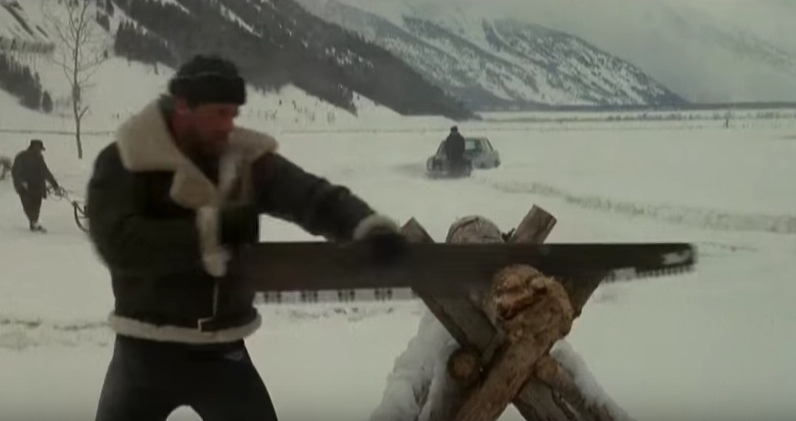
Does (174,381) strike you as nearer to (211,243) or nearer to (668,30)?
(211,243)

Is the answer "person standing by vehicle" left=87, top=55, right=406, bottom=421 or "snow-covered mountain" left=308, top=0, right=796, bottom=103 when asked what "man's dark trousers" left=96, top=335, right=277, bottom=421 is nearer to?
"person standing by vehicle" left=87, top=55, right=406, bottom=421

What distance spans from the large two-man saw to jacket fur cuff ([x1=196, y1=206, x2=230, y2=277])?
0.05 feet

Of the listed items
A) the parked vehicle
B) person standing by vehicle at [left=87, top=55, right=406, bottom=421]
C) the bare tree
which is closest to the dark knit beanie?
person standing by vehicle at [left=87, top=55, right=406, bottom=421]

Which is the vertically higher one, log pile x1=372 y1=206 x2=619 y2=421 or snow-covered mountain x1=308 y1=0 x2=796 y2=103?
snow-covered mountain x1=308 y1=0 x2=796 y2=103

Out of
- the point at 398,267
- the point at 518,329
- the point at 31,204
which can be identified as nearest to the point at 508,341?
the point at 518,329

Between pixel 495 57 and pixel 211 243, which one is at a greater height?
pixel 495 57

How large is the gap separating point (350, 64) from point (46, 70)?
0.30 metres

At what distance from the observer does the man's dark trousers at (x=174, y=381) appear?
1035 mm

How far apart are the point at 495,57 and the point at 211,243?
0.36 m

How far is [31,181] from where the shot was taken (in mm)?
1085

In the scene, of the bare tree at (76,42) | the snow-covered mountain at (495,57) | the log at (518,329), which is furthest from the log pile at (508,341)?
the bare tree at (76,42)

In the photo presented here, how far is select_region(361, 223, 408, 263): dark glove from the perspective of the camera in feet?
3.43

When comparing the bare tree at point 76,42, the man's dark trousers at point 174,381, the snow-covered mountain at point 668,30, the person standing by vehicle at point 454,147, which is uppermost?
the snow-covered mountain at point 668,30

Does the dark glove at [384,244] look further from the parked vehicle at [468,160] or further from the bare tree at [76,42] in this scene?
the bare tree at [76,42]
